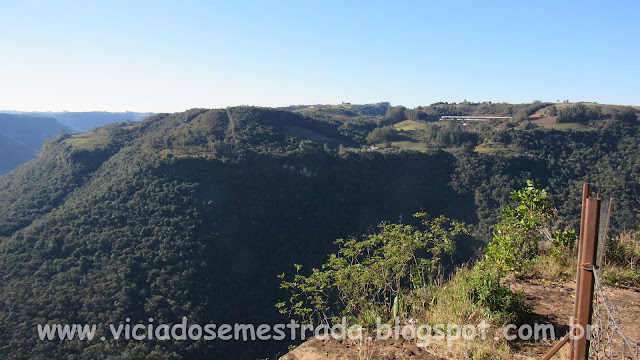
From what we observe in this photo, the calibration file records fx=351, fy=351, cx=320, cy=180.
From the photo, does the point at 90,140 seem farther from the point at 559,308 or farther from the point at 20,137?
the point at 20,137

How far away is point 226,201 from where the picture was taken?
40688mm

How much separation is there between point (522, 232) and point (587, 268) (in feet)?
12.4

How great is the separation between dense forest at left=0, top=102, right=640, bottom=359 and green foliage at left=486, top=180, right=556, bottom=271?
1769 cm

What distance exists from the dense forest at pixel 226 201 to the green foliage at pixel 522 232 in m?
17.7

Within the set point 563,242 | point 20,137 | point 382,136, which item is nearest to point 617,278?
point 563,242

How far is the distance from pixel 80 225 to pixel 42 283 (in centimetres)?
781

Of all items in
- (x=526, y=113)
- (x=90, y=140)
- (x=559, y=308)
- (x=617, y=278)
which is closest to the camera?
(x=559, y=308)

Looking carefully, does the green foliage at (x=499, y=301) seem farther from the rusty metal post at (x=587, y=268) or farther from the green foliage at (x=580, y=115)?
the green foliage at (x=580, y=115)

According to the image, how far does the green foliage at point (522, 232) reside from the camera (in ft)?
18.1

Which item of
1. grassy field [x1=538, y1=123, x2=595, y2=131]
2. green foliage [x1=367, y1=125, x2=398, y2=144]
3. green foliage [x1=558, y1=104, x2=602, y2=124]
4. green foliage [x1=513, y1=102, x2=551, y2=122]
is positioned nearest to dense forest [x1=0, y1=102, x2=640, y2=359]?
grassy field [x1=538, y1=123, x2=595, y2=131]

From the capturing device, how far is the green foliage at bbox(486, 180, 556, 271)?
552 cm

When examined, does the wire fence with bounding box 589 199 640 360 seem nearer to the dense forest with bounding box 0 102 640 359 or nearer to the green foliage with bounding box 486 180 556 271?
the green foliage with bounding box 486 180 556 271

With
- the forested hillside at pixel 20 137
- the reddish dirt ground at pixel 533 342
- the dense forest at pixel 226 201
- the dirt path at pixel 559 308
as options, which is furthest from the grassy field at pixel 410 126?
the forested hillside at pixel 20 137

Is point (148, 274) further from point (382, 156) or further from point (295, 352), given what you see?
point (382, 156)
